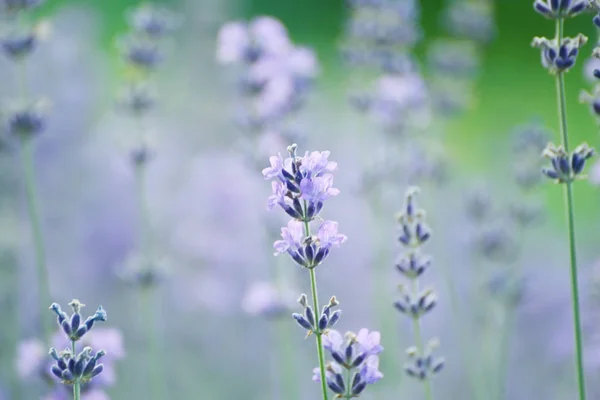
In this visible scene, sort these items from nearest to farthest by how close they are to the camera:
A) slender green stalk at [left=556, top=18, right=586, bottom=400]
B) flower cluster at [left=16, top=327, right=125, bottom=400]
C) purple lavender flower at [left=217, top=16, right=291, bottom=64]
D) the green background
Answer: slender green stalk at [left=556, top=18, right=586, bottom=400], flower cluster at [left=16, top=327, right=125, bottom=400], purple lavender flower at [left=217, top=16, right=291, bottom=64], the green background

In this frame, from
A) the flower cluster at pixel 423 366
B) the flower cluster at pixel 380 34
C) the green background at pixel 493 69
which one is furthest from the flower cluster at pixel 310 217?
the green background at pixel 493 69

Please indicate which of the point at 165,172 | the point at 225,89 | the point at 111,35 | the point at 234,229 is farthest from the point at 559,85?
the point at 111,35

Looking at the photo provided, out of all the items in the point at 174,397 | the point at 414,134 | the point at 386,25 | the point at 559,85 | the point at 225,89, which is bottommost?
the point at 174,397

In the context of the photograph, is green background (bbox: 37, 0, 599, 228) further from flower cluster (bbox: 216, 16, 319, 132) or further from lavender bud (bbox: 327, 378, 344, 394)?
lavender bud (bbox: 327, 378, 344, 394)

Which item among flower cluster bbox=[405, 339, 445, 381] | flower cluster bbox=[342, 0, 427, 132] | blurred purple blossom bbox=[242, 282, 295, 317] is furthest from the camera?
flower cluster bbox=[342, 0, 427, 132]

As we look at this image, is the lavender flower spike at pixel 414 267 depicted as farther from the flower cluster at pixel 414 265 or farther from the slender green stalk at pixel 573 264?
the slender green stalk at pixel 573 264

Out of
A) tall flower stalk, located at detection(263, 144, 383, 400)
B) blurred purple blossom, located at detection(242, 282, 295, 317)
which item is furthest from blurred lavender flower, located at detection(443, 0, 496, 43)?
tall flower stalk, located at detection(263, 144, 383, 400)

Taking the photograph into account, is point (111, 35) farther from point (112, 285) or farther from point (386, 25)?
point (386, 25)
